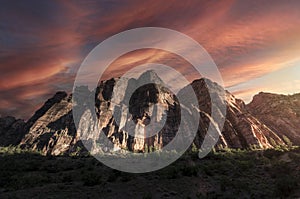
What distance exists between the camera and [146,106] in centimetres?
15938

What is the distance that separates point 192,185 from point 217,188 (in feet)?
7.33

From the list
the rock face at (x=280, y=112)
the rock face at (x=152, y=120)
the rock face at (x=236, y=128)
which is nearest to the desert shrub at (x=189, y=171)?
the rock face at (x=236, y=128)

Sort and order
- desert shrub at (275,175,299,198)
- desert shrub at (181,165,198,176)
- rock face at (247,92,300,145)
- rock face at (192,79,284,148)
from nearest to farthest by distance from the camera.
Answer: desert shrub at (275,175,299,198) → desert shrub at (181,165,198,176) → rock face at (192,79,284,148) → rock face at (247,92,300,145)

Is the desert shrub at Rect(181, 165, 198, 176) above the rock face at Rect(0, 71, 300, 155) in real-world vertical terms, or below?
below

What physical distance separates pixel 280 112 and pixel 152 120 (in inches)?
2945

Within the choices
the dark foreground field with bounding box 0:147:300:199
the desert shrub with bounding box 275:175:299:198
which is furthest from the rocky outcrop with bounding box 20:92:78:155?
the desert shrub with bounding box 275:175:299:198

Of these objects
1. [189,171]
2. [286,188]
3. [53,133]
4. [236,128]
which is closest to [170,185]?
[189,171]

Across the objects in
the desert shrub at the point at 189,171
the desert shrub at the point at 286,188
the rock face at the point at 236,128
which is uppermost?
the rock face at the point at 236,128

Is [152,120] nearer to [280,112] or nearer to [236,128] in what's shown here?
[236,128]

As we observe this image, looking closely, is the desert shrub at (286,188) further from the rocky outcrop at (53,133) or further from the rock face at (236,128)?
the rocky outcrop at (53,133)

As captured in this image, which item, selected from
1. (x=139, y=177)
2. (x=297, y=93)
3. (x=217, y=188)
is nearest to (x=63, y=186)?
(x=139, y=177)

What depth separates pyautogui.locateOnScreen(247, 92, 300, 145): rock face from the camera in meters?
136

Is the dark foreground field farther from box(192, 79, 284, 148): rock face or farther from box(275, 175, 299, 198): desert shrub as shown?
box(192, 79, 284, 148): rock face

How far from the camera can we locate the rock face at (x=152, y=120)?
12938cm
